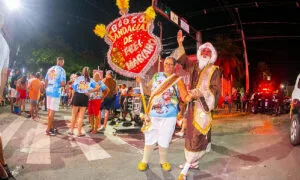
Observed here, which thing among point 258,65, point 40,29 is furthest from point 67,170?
point 258,65

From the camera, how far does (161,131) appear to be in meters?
4.67

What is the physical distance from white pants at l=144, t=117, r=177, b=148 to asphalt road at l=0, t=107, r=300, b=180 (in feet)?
1.77

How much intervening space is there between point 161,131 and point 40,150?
3003 millimetres

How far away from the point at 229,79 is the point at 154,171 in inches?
1124

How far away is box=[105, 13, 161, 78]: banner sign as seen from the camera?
5.27m

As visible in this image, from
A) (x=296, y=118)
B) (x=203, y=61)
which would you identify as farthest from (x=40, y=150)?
(x=296, y=118)

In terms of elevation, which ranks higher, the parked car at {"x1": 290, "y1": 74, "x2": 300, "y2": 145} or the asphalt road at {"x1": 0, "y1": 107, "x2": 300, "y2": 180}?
the parked car at {"x1": 290, "y1": 74, "x2": 300, "y2": 145}

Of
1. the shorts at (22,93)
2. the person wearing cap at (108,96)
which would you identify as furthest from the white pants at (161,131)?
the shorts at (22,93)

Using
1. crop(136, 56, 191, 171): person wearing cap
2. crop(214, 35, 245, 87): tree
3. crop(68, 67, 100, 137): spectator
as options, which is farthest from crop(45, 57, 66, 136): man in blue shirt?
crop(214, 35, 245, 87): tree

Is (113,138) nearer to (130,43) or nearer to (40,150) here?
(40,150)

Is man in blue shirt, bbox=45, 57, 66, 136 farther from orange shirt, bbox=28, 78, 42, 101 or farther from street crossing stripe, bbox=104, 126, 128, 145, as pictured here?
orange shirt, bbox=28, 78, 42, 101

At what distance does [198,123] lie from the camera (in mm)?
4293

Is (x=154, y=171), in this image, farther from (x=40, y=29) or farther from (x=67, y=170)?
(x=40, y=29)

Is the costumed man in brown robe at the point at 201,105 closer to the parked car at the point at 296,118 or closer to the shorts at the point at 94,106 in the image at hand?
the parked car at the point at 296,118
